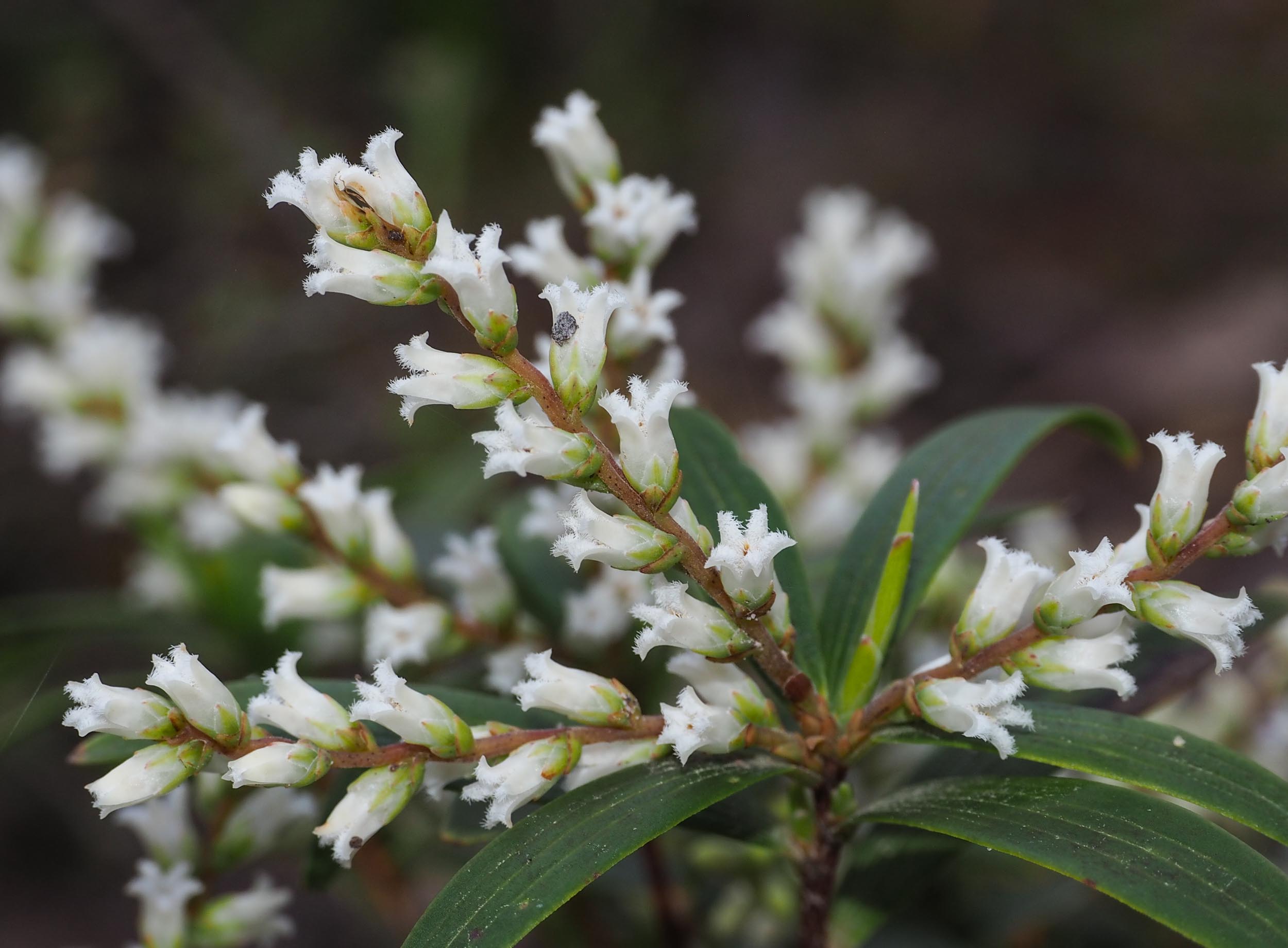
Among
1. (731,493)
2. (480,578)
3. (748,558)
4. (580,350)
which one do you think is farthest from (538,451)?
(480,578)

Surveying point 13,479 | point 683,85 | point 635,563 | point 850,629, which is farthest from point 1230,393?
point 13,479

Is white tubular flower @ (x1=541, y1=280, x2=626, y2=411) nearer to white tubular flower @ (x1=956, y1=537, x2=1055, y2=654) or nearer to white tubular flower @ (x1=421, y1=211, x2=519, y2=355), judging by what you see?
white tubular flower @ (x1=421, y1=211, x2=519, y2=355)

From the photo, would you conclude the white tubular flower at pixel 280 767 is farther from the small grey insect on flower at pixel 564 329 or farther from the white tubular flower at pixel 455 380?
the small grey insect on flower at pixel 564 329

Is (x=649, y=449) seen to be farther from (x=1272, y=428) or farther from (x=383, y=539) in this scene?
(x=383, y=539)

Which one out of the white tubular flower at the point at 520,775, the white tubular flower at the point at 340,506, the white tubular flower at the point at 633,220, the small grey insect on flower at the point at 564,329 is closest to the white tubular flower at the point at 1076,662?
the white tubular flower at the point at 520,775

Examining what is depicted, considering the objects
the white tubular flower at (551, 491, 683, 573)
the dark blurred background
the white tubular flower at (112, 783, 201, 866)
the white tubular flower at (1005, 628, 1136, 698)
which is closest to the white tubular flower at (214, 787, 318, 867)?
the white tubular flower at (112, 783, 201, 866)

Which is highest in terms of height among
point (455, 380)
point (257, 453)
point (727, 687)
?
point (257, 453)

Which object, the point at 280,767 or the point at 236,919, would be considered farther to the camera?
the point at 236,919
